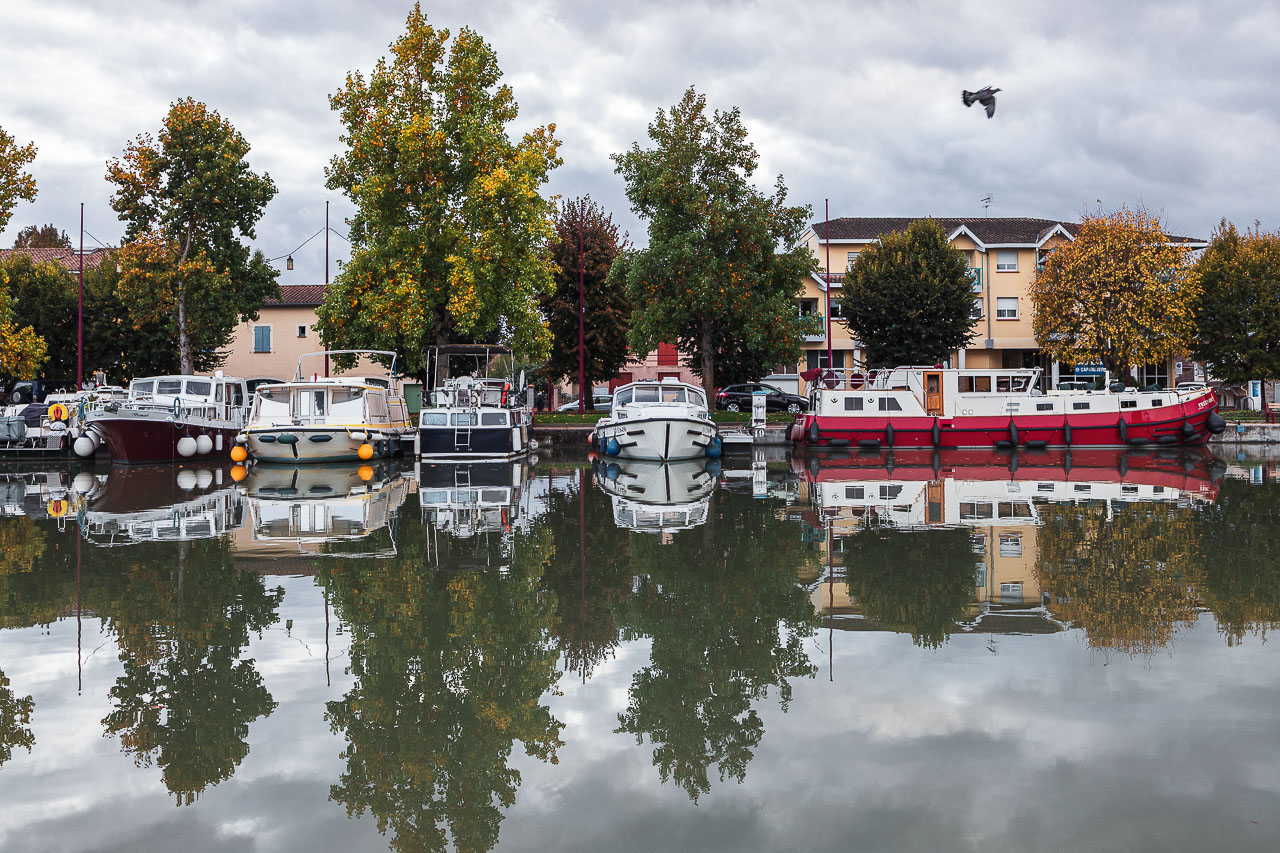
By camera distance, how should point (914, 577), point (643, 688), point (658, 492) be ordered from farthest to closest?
point (658, 492) → point (914, 577) → point (643, 688)

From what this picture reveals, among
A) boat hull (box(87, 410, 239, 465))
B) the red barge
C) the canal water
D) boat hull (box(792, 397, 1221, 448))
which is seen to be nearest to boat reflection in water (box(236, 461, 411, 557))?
the canal water

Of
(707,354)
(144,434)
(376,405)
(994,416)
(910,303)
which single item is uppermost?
(910,303)

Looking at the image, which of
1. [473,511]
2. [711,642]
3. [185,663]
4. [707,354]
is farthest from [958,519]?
[707,354]

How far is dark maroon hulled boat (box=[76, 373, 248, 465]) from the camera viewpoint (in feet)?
89.9

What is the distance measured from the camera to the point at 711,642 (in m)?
7.47

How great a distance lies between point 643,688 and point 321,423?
22438mm

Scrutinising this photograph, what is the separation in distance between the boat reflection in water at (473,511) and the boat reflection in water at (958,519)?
154 inches

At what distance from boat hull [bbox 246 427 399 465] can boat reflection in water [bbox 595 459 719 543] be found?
657 centimetres

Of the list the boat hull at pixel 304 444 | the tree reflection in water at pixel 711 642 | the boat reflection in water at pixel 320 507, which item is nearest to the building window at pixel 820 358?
the boat hull at pixel 304 444

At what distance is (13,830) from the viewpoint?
4.33m

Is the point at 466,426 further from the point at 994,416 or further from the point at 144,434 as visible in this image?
the point at 994,416

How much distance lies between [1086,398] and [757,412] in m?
10.5

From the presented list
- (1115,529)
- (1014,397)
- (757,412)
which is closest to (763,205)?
(757,412)

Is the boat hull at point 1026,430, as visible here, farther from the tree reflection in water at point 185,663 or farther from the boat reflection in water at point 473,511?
the tree reflection in water at point 185,663
